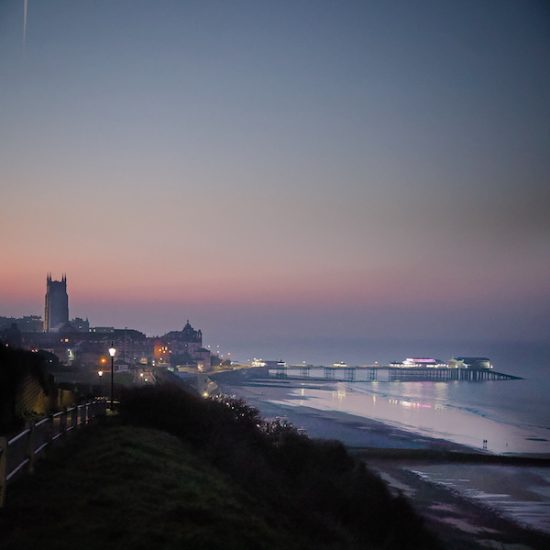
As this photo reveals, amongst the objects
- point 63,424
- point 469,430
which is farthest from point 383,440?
point 63,424

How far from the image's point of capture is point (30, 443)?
1155 centimetres

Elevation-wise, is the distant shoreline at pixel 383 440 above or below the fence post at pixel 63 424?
below

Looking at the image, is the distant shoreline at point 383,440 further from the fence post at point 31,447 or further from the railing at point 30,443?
the fence post at point 31,447

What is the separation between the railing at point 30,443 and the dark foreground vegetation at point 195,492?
30cm

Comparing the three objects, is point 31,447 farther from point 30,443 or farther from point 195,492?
point 195,492

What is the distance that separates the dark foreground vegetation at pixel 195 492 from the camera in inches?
338

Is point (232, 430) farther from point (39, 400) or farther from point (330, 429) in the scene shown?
point (330, 429)

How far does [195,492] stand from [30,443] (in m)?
3.09

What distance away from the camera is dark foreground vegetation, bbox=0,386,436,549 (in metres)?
8.58

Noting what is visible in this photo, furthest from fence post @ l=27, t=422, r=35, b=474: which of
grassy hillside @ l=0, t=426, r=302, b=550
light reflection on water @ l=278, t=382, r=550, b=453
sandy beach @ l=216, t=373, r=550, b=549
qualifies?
light reflection on water @ l=278, t=382, r=550, b=453

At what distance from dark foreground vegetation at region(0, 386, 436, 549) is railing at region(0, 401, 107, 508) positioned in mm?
300

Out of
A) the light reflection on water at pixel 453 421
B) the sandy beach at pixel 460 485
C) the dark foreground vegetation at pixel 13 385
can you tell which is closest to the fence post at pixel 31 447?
the dark foreground vegetation at pixel 13 385

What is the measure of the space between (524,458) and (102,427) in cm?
3371

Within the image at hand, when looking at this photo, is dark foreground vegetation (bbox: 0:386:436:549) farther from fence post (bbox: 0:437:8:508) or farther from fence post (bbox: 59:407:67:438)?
fence post (bbox: 59:407:67:438)
